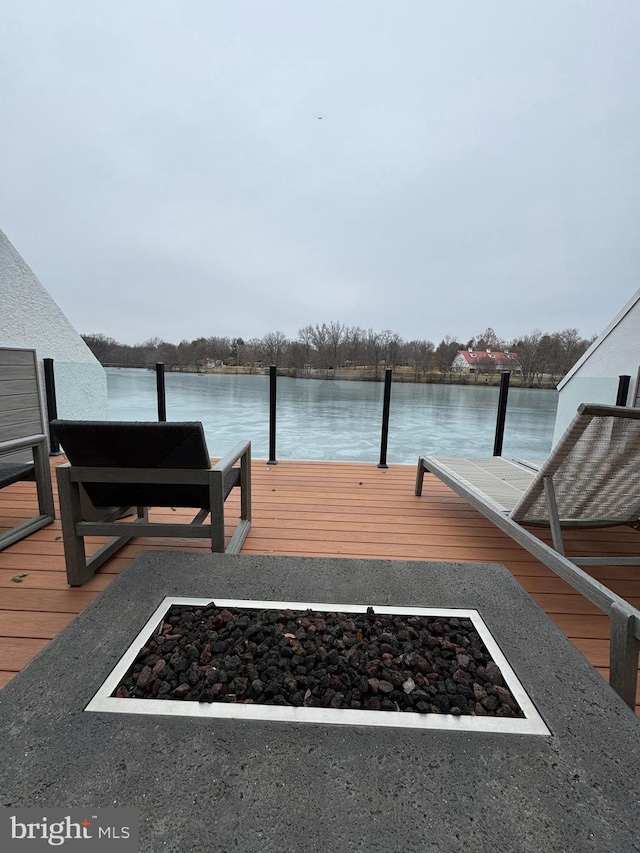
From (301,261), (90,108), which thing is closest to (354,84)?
(90,108)

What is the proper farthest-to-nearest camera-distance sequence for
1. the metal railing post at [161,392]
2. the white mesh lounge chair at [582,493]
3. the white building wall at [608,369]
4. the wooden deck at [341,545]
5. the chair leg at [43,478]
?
1. the metal railing post at [161,392]
2. the white building wall at [608,369]
3. the chair leg at [43,478]
4. the white mesh lounge chair at [582,493]
5. the wooden deck at [341,545]

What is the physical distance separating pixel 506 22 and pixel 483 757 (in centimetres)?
931

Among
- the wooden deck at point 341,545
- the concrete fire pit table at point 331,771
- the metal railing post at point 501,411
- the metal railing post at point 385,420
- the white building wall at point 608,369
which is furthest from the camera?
the metal railing post at point 501,411

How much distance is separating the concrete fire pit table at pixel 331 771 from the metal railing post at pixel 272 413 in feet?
Answer: 9.81

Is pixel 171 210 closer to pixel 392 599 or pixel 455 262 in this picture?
pixel 455 262

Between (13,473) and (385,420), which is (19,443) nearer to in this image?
(13,473)

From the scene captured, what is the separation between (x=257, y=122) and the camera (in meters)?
9.02

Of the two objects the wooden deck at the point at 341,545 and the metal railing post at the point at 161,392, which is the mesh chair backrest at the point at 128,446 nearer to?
the wooden deck at the point at 341,545

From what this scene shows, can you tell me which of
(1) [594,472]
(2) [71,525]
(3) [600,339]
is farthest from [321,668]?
(3) [600,339]

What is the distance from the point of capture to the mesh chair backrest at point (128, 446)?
1596 mm

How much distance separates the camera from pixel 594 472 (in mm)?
1848

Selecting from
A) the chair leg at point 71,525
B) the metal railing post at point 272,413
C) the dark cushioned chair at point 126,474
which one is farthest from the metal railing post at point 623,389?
the chair leg at point 71,525

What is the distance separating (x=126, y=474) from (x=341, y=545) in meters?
1.13

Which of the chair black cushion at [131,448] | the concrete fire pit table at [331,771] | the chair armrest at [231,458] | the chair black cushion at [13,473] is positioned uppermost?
the chair black cushion at [131,448]
